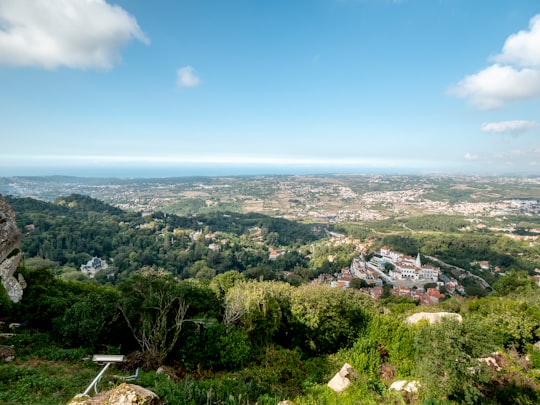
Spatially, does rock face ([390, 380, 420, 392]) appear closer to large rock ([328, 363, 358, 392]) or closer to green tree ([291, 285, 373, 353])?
large rock ([328, 363, 358, 392])

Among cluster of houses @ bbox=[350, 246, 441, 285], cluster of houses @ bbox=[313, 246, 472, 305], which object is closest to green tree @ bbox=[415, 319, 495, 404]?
cluster of houses @ bbox=[313, 246, 472, 305]

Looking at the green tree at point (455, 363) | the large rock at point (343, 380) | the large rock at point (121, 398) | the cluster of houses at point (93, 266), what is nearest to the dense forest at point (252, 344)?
the green tree at point (455, 363)

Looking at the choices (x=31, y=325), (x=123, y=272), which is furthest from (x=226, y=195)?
(x=31, y=325)

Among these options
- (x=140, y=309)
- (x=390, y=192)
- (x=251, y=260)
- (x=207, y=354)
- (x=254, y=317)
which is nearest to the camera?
(x=207, y=354)

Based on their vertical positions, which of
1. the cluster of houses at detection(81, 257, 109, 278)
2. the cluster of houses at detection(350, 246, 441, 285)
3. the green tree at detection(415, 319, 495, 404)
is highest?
the green tree at detection(415, 319, 495, 404)

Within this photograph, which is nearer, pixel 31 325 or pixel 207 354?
pixel 207 354

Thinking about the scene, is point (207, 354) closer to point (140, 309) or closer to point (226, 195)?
point (140, 309)

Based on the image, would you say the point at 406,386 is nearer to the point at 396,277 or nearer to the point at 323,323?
the point at 323,323

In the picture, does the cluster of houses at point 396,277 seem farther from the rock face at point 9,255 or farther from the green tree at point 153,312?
the rock face at point 9,255
